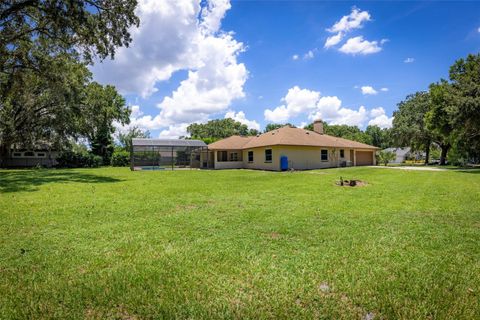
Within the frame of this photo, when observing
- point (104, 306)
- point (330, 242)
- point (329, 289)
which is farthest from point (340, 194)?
point (104, 306)

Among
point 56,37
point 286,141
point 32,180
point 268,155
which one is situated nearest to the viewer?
point 56,37

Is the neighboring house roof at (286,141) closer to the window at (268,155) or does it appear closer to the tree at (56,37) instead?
the window at (268,155)

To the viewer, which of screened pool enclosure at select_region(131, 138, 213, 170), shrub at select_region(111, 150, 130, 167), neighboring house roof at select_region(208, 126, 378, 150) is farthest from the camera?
shrub at select_region(111, 150, 130, 167)

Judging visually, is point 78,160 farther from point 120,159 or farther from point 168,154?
point 168,154

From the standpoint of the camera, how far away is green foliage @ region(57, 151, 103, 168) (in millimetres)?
37125

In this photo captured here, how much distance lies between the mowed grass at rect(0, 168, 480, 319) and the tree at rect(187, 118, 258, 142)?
62.2 meters

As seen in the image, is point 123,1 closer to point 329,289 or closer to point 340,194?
point 340,194

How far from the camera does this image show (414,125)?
37.1 meters

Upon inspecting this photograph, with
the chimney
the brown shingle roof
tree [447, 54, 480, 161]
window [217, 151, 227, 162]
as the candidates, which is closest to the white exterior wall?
window [217, 151, 227, 162]

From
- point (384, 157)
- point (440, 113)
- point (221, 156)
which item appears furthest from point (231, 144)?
point (384, 157)

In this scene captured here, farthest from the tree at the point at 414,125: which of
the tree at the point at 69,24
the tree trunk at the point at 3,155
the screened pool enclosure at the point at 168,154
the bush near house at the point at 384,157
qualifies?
the tree trunk at the point at 3,155

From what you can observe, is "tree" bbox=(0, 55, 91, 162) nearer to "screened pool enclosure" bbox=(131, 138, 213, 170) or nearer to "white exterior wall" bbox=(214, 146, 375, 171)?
"screened pool enclosure" bbox=(131, 138, 213, 170)

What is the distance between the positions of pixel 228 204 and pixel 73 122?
1159 inches

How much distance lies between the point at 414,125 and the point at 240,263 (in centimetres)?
4052
